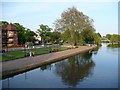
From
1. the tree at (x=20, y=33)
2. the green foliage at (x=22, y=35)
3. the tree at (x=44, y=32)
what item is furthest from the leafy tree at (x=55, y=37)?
the tree at (x=20, y=33)

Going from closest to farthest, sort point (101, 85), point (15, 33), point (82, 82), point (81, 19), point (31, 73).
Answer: point (101, 85), point (82, 82), point (31, 73), point (81, 19), point (15, 33)

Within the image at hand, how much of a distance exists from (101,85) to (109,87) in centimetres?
77

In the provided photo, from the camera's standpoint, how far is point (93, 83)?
60.2 feet

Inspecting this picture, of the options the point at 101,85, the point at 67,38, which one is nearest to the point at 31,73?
the point at 101,85

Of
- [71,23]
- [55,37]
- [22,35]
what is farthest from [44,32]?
[71,23]

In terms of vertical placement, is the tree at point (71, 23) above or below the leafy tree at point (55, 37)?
above

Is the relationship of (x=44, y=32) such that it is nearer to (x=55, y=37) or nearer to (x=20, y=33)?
(x=55, y=37)

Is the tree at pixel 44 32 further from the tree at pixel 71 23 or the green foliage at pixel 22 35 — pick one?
the tree at pixel 71 23

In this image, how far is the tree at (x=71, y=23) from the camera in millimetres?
63625

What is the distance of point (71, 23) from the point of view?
2530 inches

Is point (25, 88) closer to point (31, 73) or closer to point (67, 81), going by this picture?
point (67, 81)

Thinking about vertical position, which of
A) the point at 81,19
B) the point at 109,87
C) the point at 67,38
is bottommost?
the point at 109,87

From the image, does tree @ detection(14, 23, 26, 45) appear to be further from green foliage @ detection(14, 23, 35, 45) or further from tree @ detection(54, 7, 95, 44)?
tree @ detection(54, 7, 95, 44)

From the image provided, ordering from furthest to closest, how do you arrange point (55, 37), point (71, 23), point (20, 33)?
point (55, 37), point (20, 33), point (71, 23)
